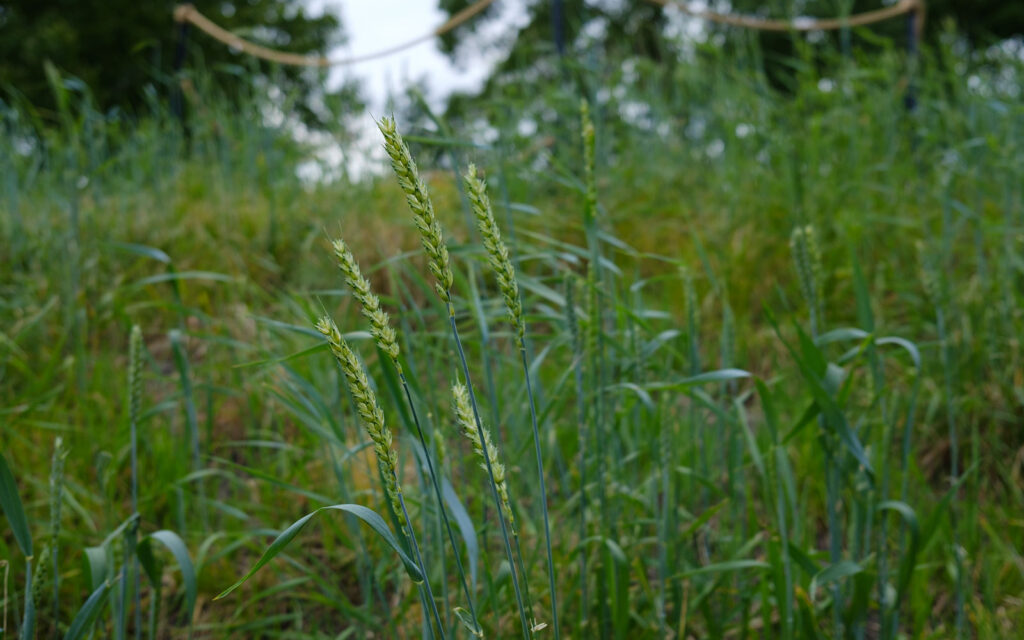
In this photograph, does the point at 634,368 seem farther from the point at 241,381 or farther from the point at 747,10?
the point at 747,10

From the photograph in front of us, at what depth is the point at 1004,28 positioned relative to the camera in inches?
542

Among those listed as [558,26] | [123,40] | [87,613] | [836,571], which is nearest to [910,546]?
[836,571]

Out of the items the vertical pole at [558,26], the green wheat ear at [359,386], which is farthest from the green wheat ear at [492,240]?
the vertical pole at [558,26]

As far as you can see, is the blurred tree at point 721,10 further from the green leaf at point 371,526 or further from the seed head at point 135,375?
the green leaf at point 371,526

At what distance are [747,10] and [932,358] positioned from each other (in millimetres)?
12642

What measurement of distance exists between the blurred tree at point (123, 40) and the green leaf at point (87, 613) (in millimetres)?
9993

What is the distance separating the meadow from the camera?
3.72 ft

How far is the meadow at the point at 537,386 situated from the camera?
1135 mm

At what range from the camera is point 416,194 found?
58 centimetres

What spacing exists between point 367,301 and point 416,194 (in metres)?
0.09

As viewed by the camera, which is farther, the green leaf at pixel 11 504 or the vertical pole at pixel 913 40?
the vertical pole at pixel 913 40

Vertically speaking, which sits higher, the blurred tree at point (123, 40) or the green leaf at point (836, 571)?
the blurred tree at point (123, 40)

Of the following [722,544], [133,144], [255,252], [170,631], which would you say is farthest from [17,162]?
[722,544]

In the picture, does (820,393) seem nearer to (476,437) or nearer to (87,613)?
(476,437)
